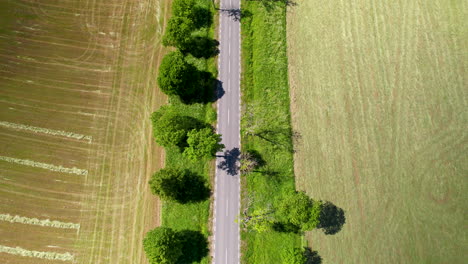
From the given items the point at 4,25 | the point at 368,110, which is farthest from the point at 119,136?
the point at 368,110

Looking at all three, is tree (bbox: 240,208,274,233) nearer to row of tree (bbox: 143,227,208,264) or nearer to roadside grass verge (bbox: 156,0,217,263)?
roadside grass verge (bbox: 156,0,217,263)

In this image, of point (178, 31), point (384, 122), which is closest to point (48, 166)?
point (178, 31)

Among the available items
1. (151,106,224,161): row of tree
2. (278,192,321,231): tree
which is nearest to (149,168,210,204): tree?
(151,106,224,161): row of tree

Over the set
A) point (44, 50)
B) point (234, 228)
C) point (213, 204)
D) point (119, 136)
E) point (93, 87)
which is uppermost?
point (44, 50)

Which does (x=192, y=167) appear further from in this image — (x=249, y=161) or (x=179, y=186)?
(x=249, y=161)

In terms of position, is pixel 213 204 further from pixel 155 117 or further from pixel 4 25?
pixel 4 25
